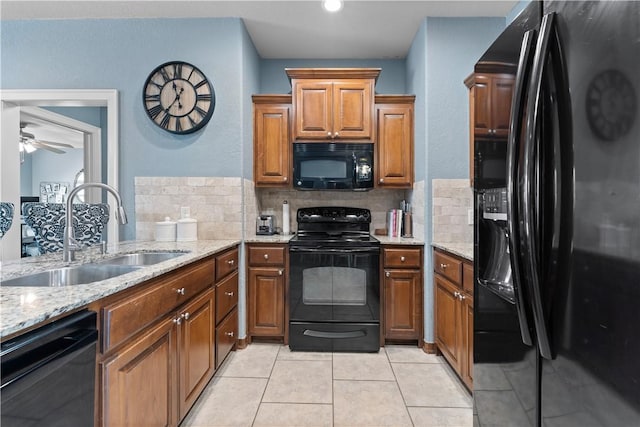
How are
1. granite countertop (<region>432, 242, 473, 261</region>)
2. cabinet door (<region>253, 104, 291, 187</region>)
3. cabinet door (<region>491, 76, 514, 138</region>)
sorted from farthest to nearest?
1. cabinet door (<region>253, 104, 291, 187</region>)
2. granite countertop (<region>432, 242, 473, 261</region>)
3. cabinet door (<region>491, 76, 514, 138</region>)

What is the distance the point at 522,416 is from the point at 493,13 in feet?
9.58

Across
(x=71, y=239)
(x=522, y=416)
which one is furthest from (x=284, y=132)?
(x=522, y=416)

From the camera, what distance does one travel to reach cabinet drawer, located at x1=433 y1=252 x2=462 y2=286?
206 cm

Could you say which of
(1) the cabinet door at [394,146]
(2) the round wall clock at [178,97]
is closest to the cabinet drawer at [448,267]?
(1) the cabinet door at [394,146]

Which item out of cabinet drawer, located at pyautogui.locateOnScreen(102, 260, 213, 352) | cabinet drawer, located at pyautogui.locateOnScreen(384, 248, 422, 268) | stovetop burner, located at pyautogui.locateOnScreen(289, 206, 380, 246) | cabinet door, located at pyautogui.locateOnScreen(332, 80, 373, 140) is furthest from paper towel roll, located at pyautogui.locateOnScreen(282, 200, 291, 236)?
cabinet drawer, located at pyautogui.locateOnScreen(102, 260, 213, 352)

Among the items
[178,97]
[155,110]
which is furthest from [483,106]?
[155,110]

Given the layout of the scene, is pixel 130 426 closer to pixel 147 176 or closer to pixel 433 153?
pixel 147 176

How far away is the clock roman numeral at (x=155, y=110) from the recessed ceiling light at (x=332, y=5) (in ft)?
5.19

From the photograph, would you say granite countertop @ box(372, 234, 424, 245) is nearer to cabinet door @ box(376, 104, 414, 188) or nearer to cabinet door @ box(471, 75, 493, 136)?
cabinet door @ box(376, 104, 414, 188)

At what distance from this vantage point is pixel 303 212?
3213 mm

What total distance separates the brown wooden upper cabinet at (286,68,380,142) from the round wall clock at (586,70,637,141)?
230 cm

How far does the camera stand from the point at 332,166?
118 inches

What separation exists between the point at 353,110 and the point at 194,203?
1.67 meters

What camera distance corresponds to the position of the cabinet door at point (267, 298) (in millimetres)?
2713
